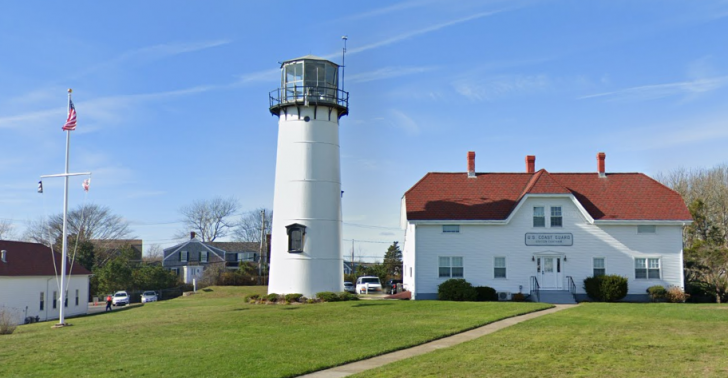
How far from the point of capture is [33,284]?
40.5 metres

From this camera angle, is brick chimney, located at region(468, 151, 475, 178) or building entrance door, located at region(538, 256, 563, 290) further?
brick chimney, located at region(468, 151, 475, 178)

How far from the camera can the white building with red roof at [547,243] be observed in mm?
34000

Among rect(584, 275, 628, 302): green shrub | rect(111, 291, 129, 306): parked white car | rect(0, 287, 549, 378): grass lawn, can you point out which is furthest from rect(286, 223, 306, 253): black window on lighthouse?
rect(111, 291, 129, 306): parked white car

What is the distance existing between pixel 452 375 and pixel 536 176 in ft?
79.5

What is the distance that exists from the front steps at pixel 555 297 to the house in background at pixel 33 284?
27385 mm

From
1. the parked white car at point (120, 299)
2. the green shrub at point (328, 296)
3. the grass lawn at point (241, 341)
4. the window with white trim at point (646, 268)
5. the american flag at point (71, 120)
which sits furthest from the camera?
the parked white car at point (120, 299)

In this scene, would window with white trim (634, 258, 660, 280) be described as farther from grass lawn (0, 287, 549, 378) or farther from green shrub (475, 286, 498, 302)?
grass lawn (0, 287, 549, 378)

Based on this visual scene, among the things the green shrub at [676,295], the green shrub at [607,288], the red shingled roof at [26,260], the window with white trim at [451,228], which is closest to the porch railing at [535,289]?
the green shrub at [607,288]

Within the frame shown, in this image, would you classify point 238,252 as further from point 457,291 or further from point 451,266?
point 457,291

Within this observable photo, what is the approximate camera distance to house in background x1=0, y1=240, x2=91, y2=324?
38.4 metres

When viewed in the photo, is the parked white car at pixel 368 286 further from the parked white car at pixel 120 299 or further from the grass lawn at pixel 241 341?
the grass lawn at pixel 241 341

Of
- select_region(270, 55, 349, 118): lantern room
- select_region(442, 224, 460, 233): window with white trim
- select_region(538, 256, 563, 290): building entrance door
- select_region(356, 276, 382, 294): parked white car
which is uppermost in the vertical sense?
Answer: select_region(270, 55, 349, 118): lantern room

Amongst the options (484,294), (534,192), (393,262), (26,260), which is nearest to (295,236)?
(484,294)

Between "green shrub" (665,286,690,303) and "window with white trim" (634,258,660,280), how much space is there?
46.8 inches
